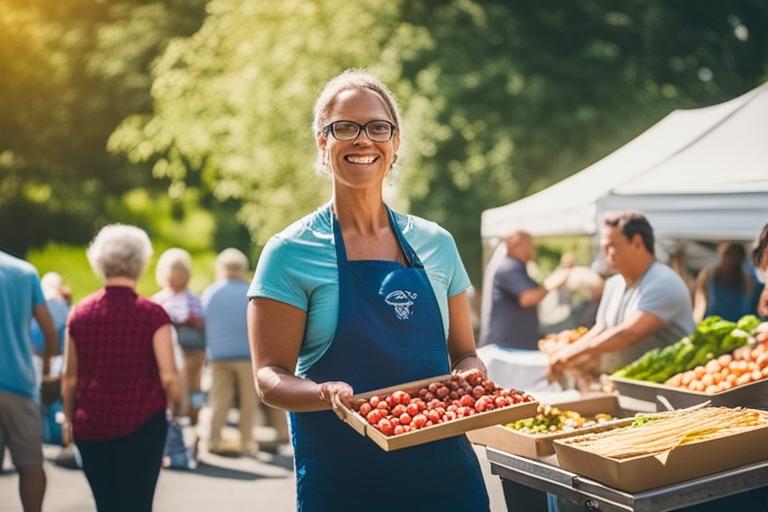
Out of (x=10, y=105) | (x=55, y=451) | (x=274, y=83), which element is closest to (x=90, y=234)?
(x=10, y=105)

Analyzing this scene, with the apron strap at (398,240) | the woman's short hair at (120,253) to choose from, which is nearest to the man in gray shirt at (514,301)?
the woman's short hair at (120,253)

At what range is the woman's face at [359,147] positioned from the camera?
8.61ft

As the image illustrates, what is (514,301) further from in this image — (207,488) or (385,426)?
(385,426)

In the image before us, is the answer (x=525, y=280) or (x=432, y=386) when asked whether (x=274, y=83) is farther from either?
(x=432, y=386)

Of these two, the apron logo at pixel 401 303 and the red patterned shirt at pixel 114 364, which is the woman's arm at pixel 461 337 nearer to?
the apron logo at pixel 401 303

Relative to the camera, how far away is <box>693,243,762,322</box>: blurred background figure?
9.20 metres

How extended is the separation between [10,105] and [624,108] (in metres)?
21.2

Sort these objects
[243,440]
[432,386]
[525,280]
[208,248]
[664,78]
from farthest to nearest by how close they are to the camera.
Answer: [208,248] < [664,78] < [243,440] < [525,280] < [432,386]

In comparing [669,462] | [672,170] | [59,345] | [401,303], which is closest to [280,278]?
[401,303]

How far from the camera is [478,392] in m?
2.69

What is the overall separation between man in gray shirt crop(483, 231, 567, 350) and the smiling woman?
5.50m

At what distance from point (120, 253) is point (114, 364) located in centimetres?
58

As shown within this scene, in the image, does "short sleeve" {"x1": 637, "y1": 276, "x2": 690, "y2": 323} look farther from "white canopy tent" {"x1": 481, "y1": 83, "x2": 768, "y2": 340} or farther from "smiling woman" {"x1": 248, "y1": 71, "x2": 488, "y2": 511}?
"smiling woman" {"x1": 248, "y1": 71, "x2": 488, "y2": 511}

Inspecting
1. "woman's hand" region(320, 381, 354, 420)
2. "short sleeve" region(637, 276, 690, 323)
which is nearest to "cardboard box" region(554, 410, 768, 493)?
"woman's hand" region(320, 381, 354, 420)
